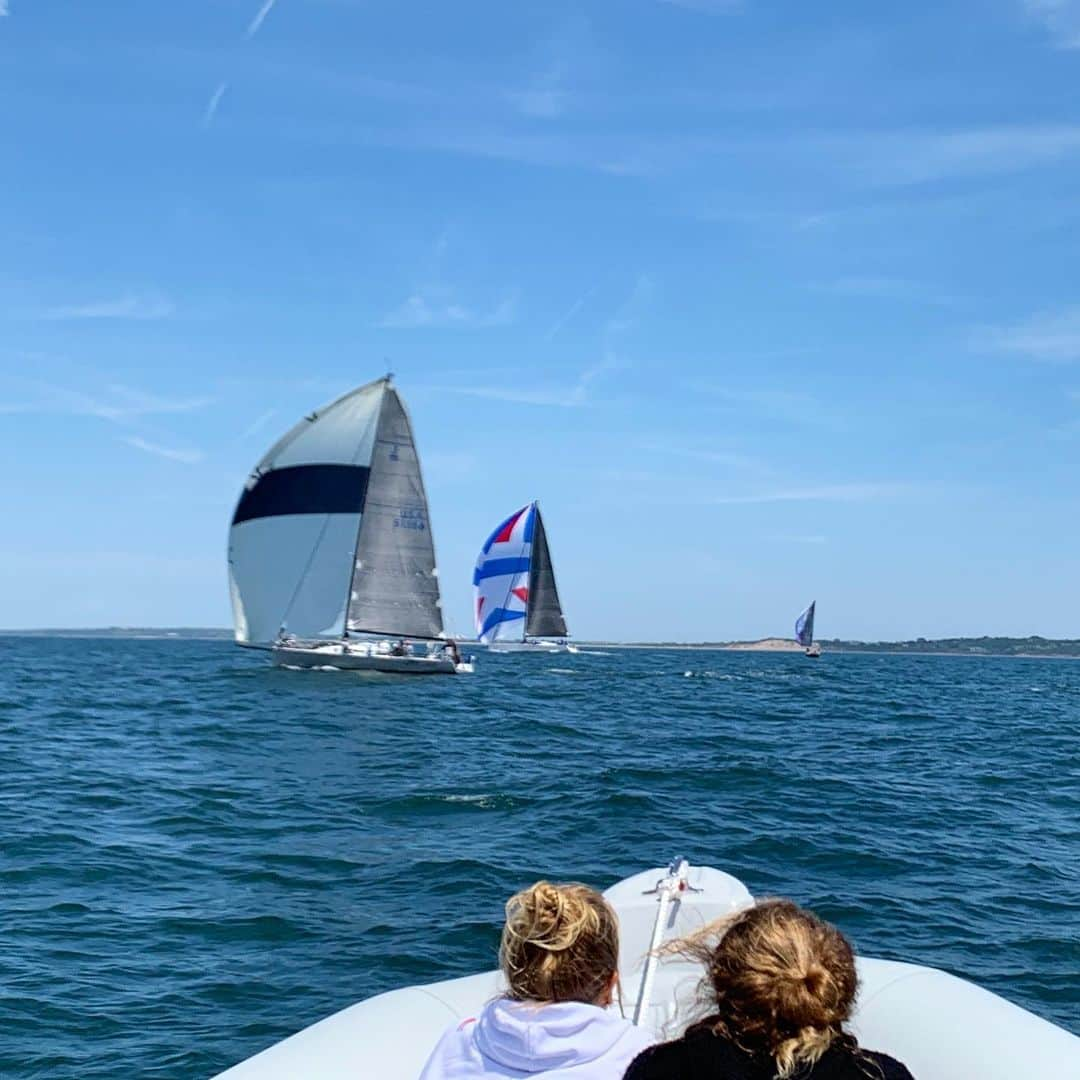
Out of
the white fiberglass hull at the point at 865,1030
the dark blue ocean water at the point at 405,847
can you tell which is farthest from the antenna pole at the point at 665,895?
the dark blue ocean water at the point at 405,847

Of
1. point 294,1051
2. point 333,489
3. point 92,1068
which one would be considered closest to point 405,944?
point 92,1068

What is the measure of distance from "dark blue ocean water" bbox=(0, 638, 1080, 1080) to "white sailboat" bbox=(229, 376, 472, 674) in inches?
636

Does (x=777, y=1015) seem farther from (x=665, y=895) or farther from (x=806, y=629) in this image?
(x=806, y=629)

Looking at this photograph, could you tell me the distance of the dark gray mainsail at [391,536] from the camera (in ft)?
137

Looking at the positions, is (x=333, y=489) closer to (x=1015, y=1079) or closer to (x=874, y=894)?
(x=874, y=894)

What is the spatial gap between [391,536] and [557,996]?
39511mm

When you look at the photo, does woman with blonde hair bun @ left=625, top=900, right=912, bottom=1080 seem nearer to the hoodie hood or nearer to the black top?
the black top

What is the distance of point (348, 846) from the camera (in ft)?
38.9

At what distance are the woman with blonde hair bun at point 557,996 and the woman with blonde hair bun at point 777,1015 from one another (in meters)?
0.27

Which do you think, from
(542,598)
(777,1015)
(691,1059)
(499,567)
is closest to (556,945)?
(691,1059)

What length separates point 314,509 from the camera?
41.5 meters

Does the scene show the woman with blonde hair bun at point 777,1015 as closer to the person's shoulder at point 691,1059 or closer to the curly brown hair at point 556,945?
the person's shoulder at point 691,1059

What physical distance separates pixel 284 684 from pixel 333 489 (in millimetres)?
9143

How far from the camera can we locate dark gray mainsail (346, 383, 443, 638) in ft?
137
